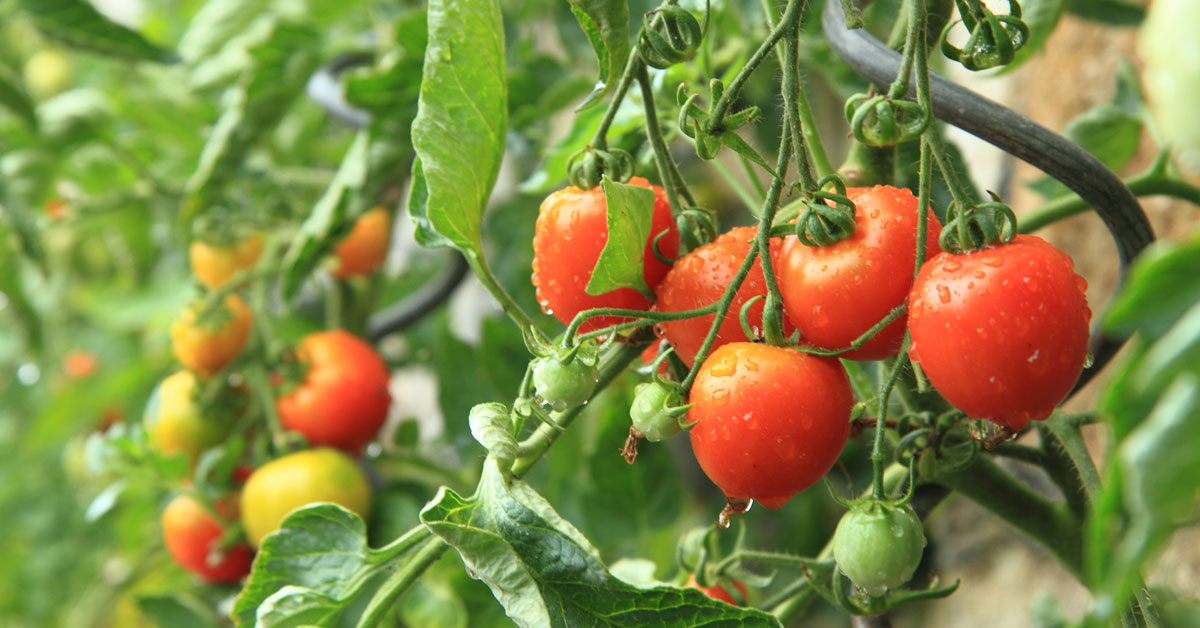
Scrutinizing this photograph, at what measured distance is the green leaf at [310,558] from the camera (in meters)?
0.48

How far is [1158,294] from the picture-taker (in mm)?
211

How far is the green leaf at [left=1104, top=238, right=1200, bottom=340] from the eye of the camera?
0.67 ft

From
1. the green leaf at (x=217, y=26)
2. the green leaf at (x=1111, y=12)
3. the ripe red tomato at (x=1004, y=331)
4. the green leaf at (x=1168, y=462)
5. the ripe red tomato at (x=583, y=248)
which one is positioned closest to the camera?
the green leaf at (x=1168, y=462)

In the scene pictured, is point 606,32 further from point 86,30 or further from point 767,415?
point 86,30

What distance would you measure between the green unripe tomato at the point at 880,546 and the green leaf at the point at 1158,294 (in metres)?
0.14

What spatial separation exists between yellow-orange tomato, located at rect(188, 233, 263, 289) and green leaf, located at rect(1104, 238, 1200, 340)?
82 centimetres

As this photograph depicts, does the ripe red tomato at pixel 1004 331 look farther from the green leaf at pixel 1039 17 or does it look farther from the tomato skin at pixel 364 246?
the tomato skin at pixel 364 246

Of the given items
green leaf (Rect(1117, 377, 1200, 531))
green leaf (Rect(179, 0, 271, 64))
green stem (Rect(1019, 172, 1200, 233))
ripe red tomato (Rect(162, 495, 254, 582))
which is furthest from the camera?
green leaf (Rect(179, 0, 271, 64))

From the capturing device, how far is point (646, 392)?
0.36 metres

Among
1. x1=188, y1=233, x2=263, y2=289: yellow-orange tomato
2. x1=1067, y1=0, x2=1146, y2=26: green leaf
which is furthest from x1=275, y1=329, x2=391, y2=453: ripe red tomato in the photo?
x1=1067, y1=0, x2=1146, y2=26: green leaf

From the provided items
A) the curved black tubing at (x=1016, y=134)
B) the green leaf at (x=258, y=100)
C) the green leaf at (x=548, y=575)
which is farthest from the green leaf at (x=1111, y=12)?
the green leaf at (x=258, y=100)

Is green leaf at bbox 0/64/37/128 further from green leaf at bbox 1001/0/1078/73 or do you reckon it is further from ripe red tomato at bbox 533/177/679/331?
green leaf at bbox 1001/0/1078/73

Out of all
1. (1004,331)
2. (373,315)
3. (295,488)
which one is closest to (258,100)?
(373,315)

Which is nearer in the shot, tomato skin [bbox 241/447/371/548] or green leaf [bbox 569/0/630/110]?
green leaf [bbox 569/0/630/110]
